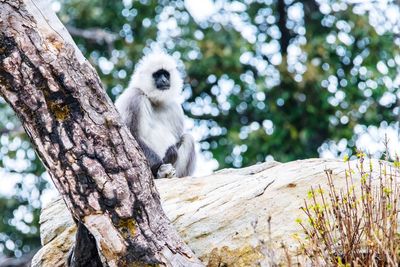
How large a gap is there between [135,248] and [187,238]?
95 cm

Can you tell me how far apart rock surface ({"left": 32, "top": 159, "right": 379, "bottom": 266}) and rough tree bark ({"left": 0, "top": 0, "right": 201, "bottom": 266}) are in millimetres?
651

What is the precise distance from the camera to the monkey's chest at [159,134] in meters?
8.94

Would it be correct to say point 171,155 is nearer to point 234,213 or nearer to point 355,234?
point 234,213

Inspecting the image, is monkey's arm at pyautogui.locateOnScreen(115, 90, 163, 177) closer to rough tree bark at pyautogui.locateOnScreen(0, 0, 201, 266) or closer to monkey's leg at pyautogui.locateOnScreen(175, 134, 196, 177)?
monkey's leg at pyautogui.locateOnScreen(175, 134, 196, 177)

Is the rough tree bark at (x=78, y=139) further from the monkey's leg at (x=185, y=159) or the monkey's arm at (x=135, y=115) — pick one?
the monkey's leg at (x=185, y=159)

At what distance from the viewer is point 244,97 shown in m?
14.5

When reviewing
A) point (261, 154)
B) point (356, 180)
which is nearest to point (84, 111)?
point (356, 180)

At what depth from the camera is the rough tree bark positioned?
5.36 meters

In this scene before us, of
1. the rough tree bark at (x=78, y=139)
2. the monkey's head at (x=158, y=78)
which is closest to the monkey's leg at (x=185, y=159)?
the monkey's head at (x=158, y=78)

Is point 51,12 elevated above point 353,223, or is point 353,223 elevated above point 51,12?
point 51,12

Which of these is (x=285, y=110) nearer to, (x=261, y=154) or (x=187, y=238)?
(x=261, y=154)

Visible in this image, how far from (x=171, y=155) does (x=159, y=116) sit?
512 millimetres

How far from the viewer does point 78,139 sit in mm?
5375

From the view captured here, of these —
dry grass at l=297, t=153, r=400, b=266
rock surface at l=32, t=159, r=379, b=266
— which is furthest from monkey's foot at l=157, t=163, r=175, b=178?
dry grass at l=297, t=153, r=400, b=266
